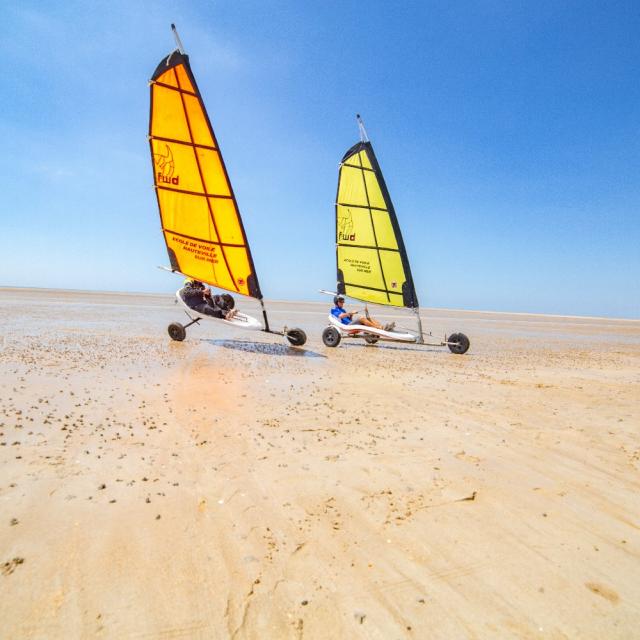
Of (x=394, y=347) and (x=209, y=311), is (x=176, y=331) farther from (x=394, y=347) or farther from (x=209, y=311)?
(x=394, y=347)

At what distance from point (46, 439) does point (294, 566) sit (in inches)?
124

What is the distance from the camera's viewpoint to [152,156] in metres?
12.3

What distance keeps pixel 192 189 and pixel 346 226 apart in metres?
5.32

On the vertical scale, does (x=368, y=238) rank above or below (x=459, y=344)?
above

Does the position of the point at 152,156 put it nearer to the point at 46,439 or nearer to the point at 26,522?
the point at 46,439

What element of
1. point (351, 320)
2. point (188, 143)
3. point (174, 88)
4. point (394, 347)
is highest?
point (174, 88)

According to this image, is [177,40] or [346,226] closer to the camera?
[177,40]

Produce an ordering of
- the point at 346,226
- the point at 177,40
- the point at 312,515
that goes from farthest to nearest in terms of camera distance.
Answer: the point at 346,226 → the point at 177,40 → the point at 312,515

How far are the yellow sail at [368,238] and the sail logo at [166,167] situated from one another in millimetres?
5575

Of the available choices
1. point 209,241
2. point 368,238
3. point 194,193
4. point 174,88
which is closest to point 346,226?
point 368,238

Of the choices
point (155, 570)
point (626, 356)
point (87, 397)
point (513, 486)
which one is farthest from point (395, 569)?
point (626, 356)

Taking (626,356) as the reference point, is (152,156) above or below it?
above

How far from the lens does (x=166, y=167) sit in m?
12.3

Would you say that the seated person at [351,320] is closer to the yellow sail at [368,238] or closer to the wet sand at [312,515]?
the yellow sail at [368,238]
